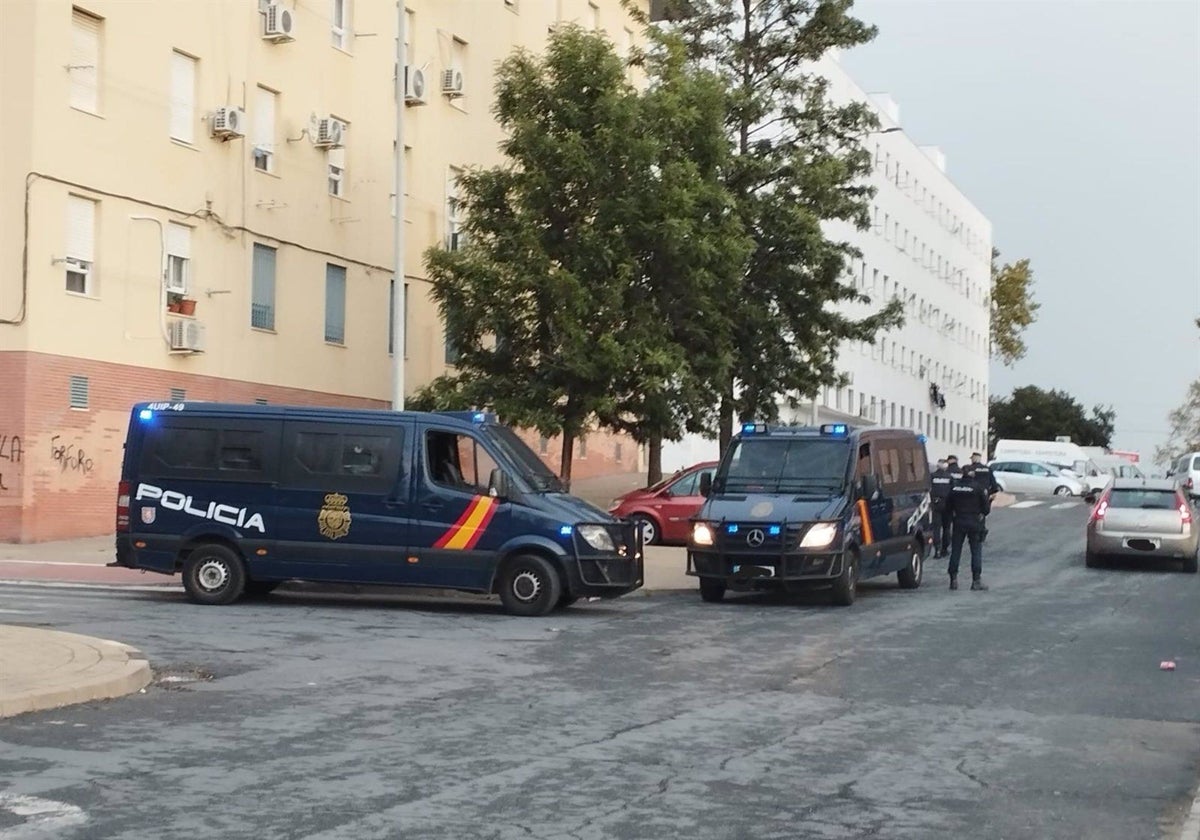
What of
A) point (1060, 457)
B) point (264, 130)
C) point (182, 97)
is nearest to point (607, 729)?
point (182, 97)

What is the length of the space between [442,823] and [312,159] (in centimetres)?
2862

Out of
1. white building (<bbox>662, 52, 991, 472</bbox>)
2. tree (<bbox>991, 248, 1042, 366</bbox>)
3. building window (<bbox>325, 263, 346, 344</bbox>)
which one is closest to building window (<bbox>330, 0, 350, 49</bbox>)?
building window (<bbox>325, 263, 346, 344</bbox>)

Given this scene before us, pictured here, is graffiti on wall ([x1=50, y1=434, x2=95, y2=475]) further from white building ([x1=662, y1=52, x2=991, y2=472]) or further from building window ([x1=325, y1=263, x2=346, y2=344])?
white building ([x1=662, y1=52, x2=991, y2=472])

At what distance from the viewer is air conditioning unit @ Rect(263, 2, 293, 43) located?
32844 mm

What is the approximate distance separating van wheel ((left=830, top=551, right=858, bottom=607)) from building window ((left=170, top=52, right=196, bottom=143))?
16.4 meters

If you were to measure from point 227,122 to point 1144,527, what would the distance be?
17859 mm

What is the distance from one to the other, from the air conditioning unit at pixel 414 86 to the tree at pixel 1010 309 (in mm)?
79059

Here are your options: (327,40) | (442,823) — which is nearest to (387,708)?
(442,823)

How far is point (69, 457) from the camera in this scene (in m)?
27.8

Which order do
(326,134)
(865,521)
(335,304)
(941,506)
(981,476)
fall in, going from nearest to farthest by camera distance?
(865,521) → (981,476) → (941,506) → (326,134) → (335,304)

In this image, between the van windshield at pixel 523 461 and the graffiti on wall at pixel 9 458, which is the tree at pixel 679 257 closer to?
the van windshield at pixel 523 461

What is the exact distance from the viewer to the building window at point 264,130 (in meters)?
33.1

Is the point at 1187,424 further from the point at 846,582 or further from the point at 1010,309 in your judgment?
the point at 846,582

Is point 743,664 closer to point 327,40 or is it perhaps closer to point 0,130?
point 0,130
